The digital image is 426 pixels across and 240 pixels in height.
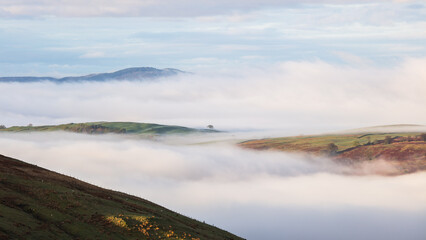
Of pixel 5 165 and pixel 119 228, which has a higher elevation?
pixel 5 165

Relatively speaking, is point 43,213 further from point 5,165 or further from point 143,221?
point 5,165

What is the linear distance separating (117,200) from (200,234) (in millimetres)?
15299

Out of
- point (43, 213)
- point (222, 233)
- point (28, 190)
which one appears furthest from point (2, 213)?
point (222, 233)

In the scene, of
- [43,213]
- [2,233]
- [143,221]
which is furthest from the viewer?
[143,221]

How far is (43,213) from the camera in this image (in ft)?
231

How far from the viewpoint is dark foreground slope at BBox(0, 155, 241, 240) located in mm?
65438

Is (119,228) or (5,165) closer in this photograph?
(119,228)

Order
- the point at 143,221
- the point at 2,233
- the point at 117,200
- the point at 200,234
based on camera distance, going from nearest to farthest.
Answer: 1. the point at 2,233
2. the point at 143,221
3. the point at 200,234
4. the point at 117,200

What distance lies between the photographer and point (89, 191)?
9150cm

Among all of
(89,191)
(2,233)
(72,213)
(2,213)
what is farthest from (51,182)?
(2,233)

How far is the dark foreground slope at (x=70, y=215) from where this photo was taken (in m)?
65.4

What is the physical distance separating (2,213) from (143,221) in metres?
18.8

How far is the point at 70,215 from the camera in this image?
7256cm

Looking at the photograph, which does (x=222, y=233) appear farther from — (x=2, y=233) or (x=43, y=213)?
(x=2, y=233)
